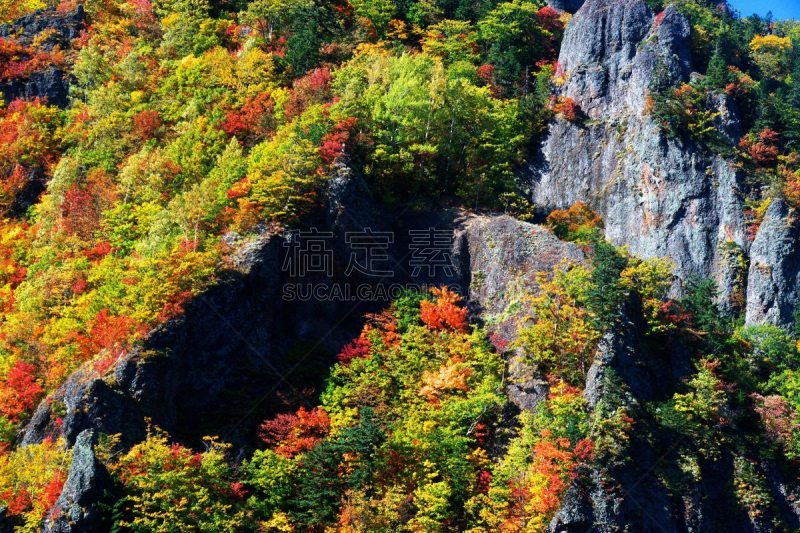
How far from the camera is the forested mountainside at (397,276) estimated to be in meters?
37.3

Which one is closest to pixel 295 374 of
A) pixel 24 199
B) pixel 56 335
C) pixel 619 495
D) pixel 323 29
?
pixel 56 335

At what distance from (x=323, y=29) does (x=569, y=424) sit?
32293mm

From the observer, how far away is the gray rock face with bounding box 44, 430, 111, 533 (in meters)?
34.2

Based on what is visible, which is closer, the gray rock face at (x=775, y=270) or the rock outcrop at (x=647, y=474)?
the rock outcrop at (x=647, y=474)

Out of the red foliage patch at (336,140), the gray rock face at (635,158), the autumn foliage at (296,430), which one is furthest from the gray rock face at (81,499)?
the gray rock face at (635,158)

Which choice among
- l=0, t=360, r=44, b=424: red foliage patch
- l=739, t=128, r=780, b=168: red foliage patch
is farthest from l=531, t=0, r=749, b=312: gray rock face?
l=0, t=360, r=44, b=424: red foliage patch

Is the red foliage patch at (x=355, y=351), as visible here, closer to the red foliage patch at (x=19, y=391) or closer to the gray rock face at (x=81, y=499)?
the gray rock face at (x=81, y=499)

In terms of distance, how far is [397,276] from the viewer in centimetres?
4659

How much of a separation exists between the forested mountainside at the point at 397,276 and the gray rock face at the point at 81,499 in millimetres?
105

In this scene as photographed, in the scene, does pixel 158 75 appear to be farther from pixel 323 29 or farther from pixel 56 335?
pixel 56 335

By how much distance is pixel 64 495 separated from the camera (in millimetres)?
34812

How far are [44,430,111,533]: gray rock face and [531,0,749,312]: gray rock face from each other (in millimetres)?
28552

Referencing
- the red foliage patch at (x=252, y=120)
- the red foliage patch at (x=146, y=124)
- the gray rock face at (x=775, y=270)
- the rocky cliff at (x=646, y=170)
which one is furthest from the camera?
the red foliage patch at (x=146, y=124)

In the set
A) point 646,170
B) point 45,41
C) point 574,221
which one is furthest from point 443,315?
point 45,41
